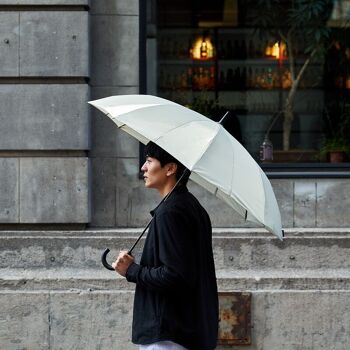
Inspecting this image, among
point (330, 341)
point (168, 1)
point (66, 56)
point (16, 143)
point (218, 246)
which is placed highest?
point (168, 1)

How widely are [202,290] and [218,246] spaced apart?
11.6 ft

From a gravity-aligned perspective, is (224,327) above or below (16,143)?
below

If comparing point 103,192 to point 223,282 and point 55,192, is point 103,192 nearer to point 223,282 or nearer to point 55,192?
point 55,192

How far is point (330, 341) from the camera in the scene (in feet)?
26.1

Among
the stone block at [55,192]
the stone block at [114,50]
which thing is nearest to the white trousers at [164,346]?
the stone block at [55,192]

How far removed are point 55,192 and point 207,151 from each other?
415cm

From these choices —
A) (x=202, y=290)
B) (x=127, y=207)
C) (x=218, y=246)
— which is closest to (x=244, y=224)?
(x=218, y=246)

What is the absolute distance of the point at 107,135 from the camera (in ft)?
28.6

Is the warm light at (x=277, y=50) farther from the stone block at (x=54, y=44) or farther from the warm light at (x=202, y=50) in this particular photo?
the stone block at (x=54, y=44)

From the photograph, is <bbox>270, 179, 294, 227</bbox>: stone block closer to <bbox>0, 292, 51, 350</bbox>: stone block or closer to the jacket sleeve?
<bbox>0, 292, 51, 350</bbox>: stone block

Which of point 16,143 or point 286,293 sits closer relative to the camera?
point 286,293

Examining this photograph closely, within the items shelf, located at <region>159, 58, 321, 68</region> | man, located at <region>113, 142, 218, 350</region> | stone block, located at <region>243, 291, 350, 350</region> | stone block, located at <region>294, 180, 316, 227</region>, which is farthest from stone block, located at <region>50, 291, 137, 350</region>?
man, located at <region>113, 142, 218, 350</region>

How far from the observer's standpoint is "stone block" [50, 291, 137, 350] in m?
7.92

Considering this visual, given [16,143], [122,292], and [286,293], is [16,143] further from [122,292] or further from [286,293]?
[286,293]
